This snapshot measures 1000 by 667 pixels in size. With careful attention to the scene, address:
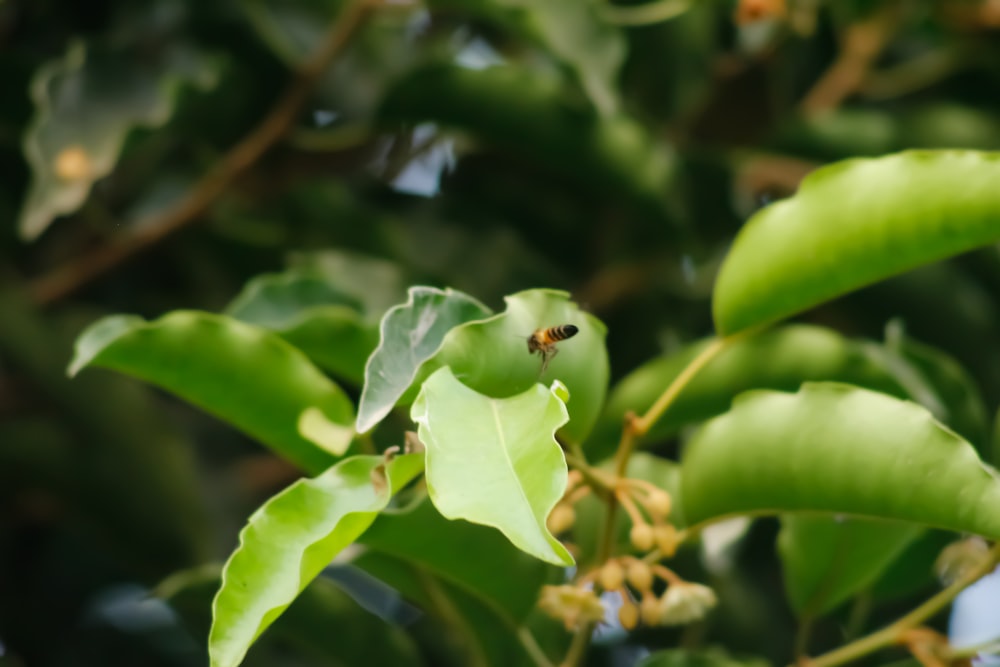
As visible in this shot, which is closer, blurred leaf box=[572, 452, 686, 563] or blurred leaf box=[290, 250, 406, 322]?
blurred leaf box=[572, 452, 686, 563]

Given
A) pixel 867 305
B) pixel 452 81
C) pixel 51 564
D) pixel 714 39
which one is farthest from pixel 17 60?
pixel 867 305

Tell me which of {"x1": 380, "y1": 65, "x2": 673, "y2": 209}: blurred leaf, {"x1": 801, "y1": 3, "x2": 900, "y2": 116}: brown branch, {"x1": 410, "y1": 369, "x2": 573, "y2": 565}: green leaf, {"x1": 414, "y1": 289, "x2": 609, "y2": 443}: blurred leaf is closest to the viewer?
{"x1": 410, "y1": 369, "x2": 573, "y2": 565}: green leaf

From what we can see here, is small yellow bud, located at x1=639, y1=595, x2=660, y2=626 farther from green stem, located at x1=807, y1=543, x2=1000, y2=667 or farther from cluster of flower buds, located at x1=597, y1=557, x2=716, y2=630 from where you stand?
green stem, located at x1=807, y1=543, x2=1000, y2=667

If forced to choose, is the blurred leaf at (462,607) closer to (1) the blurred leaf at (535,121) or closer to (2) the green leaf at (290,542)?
(2) the green leaf at (290,542)

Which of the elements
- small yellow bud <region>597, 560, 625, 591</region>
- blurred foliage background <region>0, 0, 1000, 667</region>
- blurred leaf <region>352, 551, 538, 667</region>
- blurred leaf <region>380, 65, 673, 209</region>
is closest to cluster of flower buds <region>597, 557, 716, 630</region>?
small yellow bud <region>597, 560, 625, 591</region>

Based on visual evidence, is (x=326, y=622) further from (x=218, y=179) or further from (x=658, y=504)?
(x=218, y=179)

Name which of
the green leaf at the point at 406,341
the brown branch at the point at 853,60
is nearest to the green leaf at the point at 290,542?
the green leaf at the point at 406,341

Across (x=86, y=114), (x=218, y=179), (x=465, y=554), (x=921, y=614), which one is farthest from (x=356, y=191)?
(x=921, y=614)
